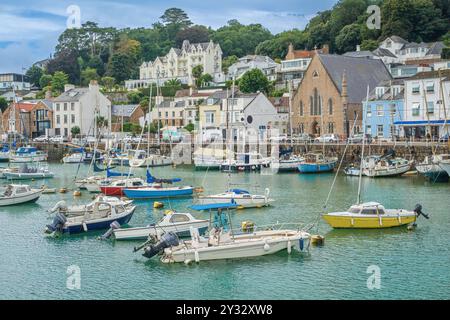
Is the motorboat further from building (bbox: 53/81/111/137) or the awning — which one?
building (bbox: 53/81/111/137)

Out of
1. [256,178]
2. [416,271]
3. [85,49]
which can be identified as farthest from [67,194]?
[85,49]

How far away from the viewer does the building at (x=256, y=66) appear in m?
104

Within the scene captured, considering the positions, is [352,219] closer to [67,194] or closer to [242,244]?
[242,244]

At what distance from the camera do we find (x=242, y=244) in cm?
2234

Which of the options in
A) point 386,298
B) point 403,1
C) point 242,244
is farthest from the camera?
point 403,1

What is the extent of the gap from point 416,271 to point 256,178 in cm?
2947

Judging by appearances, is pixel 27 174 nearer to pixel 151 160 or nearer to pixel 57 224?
pixel 151 160

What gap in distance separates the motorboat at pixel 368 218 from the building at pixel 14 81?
113242 millimetres

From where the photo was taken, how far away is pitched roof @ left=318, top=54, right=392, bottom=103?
226 feet

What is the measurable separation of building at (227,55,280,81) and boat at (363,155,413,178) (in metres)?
54.6

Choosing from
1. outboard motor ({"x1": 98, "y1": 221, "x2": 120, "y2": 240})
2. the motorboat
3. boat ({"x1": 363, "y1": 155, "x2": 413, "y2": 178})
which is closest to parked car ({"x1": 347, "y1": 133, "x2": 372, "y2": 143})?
boat ({"x1": 363, "y1": 155, "x2": 413, "y2": 178})

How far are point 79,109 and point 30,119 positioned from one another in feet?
32.1

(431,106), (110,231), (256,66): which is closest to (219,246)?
(110,231)

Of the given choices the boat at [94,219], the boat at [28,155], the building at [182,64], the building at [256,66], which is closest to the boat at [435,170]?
the boat at [94,219]
